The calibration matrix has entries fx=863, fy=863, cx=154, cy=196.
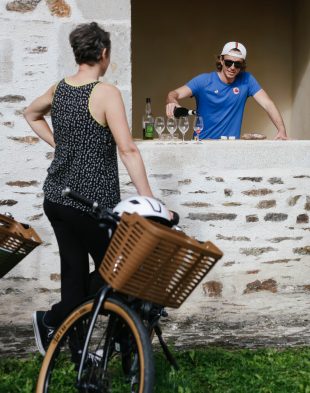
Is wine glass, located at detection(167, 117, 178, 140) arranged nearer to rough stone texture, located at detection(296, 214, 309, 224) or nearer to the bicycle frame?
rough stone texture, located at detection(296, 214, 309, 224)

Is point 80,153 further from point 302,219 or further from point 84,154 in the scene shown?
point 302,219

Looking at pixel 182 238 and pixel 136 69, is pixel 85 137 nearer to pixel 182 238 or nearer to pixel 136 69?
pixel 182 238

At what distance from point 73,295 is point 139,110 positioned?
15.1 ft

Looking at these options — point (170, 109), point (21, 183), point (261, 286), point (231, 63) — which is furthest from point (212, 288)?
point (231, 63)

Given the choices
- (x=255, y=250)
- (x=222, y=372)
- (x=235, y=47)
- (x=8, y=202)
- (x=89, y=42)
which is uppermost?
(x=89, y=42)

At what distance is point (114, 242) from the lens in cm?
328

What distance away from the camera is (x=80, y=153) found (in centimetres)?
384

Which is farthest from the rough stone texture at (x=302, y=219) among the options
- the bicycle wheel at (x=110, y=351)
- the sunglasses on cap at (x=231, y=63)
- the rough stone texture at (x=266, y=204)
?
the bicycle wheel at (x=110, y=351)

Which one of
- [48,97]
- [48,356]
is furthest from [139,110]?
[48,356]

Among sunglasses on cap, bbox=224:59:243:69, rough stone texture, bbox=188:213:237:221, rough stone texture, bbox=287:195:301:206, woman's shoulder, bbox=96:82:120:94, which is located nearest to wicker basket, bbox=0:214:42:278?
woman's shoulder, bbox=96:82:120:94

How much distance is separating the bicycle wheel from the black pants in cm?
33

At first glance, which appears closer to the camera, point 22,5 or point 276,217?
point 22,5

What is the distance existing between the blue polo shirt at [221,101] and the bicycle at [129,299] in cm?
218

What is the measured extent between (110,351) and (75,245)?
2.05 ft
